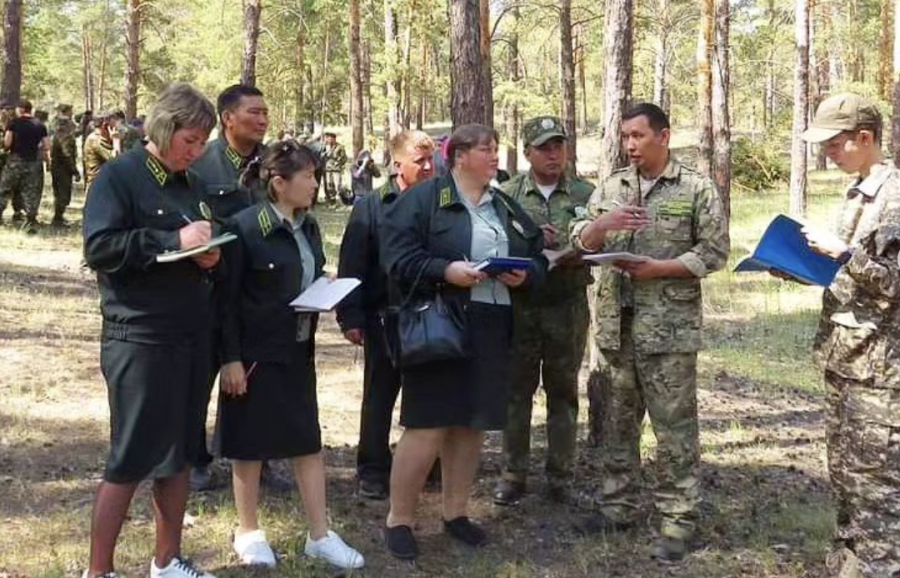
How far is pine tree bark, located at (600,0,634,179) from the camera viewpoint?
19.5 feet

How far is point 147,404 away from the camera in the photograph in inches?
133

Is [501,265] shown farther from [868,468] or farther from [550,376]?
[868,468]

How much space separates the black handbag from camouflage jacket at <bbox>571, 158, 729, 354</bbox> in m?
0.77

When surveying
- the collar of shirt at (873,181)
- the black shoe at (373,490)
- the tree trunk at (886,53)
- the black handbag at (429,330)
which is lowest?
the black shoe at (373,490)

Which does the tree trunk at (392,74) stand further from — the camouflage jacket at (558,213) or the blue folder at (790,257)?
the blue folder at (790,257)

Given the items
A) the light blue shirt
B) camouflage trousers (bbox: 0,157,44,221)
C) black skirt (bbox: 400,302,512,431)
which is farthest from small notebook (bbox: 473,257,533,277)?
camouflage trousers (bbox: 0,157,44,221)

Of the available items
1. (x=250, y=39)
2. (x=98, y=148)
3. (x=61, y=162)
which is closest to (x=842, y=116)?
(x=98, y=148)

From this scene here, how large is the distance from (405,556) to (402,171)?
196cm

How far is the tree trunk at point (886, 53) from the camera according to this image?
2867 centimetres

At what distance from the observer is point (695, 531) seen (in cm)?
450

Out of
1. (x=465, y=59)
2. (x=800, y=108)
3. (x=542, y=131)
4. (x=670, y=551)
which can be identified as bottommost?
(x=670, y=551)

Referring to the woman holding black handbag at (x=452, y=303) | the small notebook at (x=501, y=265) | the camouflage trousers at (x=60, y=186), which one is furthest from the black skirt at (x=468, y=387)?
the camouflage trousers at (x=60, y=186)

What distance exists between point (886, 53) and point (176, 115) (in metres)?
30.7

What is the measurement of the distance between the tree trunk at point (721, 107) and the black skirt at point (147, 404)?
14.9 metres
